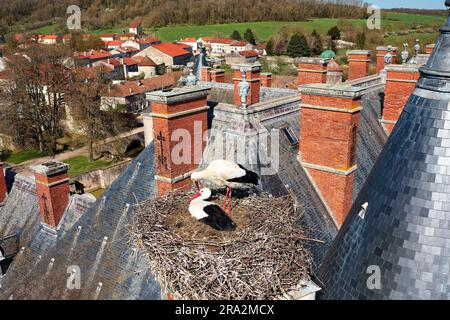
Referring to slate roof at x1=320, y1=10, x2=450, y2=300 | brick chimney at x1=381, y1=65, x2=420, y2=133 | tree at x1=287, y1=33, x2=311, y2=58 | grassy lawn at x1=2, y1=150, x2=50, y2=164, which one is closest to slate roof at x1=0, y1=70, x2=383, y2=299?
brick chimney at x1=381, y1=65, x2=420, y2=133

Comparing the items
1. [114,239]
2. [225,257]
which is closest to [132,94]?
[114,239]

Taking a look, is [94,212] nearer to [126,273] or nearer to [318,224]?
[126,273]

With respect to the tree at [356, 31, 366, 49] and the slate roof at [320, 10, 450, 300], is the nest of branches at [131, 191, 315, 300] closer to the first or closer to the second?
the slate roof at [320, 10, 450, 300]

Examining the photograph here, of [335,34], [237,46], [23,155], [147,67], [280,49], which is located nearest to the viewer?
[23,155]

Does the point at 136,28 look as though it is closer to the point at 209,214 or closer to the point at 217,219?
the point at 217,219

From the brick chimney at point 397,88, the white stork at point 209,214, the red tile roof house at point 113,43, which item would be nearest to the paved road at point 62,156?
the brick chimney at point 397,88
